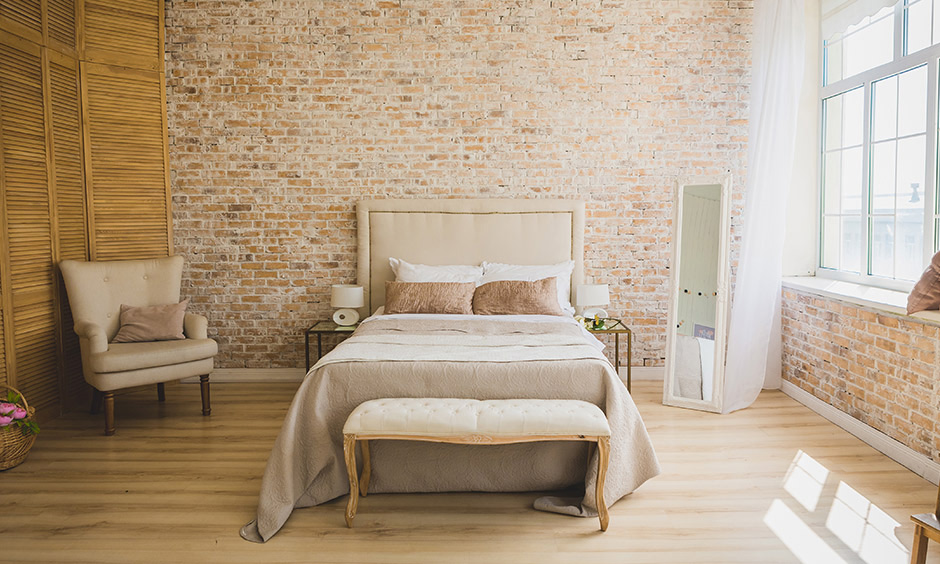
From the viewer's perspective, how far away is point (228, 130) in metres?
5.63

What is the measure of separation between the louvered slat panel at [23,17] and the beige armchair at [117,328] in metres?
1.57

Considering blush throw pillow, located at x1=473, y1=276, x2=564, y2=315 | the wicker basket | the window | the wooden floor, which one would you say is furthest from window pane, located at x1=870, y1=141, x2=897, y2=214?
the wicker basket

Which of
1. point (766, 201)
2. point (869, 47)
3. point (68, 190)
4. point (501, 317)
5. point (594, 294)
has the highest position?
point (869, 47)

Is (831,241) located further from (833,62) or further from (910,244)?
(833,62)

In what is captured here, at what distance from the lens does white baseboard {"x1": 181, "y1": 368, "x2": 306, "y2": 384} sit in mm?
5844

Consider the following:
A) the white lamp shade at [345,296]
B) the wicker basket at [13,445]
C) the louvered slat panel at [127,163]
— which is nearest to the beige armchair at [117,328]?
the louvered slat panel at [127,163]

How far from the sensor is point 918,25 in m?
4.37

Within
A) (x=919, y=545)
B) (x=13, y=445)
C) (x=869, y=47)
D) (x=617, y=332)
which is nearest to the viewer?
(x=919, y=545)

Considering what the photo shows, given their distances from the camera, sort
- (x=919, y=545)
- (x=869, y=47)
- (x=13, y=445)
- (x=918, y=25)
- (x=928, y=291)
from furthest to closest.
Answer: (x=869, y=47)
(x=918, y=25)
(x=13, y=445)
(x=928, y=291)
(x=919, y=545)

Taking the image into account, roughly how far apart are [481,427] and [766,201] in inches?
125

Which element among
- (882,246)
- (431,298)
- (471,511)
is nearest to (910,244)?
(882,246)

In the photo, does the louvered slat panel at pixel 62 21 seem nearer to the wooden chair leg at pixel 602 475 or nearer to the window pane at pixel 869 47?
the wooden chair leg at pixel 602 475

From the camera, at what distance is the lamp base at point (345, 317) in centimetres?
547

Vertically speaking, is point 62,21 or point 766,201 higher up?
point 62,21
